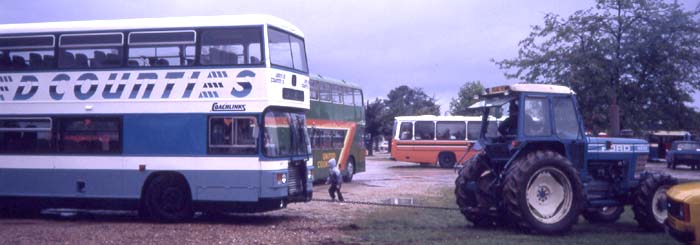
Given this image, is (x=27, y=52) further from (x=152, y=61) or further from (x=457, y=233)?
(x=457, y=233)

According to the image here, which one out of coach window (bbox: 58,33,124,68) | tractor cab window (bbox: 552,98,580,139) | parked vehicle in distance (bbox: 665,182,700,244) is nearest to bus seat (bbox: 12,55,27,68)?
coach window (bbox: 58,33,124,68)

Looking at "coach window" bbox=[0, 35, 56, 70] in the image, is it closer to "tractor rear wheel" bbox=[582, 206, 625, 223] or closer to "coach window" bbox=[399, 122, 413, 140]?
"tractor rear wheel" bbox=[582, 206, 625, 223]

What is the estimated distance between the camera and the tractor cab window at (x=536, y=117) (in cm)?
1285

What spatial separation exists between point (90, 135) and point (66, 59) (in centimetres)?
173

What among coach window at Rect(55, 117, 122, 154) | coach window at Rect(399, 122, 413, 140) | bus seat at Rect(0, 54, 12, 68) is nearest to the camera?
coach window at Rect(55, 117, 122, 154)

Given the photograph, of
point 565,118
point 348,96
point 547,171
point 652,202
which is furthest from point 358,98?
point 652,202

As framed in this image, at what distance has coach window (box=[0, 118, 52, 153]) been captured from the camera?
1525cm

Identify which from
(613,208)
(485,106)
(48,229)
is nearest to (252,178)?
(48,229)

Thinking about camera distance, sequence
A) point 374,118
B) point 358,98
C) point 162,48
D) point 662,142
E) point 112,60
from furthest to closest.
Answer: point 374,118, point 662,142, point 358,98, point 112,60, point 162,48

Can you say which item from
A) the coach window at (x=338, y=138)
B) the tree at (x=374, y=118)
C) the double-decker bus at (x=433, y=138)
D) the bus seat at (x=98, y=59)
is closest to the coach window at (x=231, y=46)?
the bus seat at (x=98, y=59)

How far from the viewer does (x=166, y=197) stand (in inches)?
579

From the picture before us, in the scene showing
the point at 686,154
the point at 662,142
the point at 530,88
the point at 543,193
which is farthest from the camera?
the point at 662,142

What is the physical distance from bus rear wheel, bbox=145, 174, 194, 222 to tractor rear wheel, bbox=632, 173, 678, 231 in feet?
28.8

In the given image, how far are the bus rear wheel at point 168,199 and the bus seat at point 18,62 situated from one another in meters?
3.98
